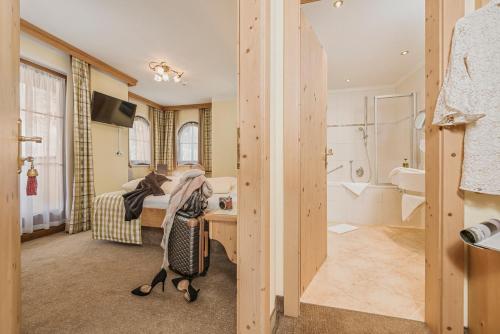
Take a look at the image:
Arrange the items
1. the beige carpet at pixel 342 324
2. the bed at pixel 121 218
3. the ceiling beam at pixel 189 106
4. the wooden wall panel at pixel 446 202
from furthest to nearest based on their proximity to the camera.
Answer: the ceiling beam at pixel 189 106 → the bed at pixel 121 218 → the beige carpet at pixel 342 324 → the wooden wall panel at pixel 446 202

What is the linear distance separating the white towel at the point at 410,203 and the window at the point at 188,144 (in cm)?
499

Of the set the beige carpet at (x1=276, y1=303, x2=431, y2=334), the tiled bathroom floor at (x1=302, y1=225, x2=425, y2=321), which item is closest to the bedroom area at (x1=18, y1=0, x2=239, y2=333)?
the beige carpet at (x1=276, y1=303, x2=431, y2=334)

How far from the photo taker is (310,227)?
1.78 m

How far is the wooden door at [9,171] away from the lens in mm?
735

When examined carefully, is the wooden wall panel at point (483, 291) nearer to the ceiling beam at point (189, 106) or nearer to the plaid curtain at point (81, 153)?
the plaid curtain at point (81, 153)

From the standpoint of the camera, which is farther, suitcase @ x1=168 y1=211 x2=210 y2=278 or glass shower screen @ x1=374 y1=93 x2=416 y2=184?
glass shower screen @ x1=374 y1=93 x2=416 y2=184

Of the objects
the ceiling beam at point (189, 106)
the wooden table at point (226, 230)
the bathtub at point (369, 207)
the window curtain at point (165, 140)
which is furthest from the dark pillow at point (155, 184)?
the ceiling beam at point (189, 106)

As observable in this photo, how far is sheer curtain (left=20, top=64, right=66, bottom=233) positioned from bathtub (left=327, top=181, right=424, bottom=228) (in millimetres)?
4089

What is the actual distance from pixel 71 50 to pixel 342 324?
173 inches

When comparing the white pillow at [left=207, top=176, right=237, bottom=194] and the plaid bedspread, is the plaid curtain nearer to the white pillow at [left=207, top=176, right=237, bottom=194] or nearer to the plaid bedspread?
the plaid bedspread

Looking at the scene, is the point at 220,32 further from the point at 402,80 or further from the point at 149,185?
the point at 402,80

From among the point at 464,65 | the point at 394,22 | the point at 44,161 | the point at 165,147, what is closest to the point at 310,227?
the point at 464,65

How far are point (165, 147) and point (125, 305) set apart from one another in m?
5.25

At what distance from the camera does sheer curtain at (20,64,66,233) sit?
2.93 metres
